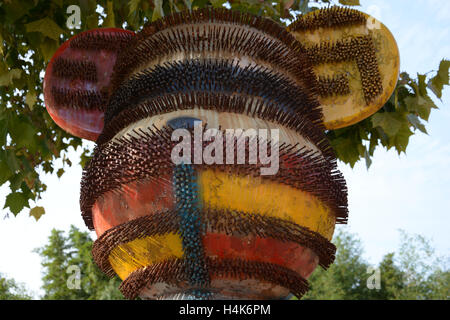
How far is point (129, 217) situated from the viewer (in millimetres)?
894

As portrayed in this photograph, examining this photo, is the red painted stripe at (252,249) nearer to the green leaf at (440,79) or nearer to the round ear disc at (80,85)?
the round ear disc at (80,85)

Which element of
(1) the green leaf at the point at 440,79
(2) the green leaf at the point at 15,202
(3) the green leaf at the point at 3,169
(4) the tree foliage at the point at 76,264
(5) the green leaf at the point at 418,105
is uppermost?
(4) the tree foliage at the point at 76,264

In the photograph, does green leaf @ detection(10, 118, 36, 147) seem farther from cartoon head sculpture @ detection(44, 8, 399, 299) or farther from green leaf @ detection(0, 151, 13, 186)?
cartoon head sculpture @ detection(44, 8, 399, 299)

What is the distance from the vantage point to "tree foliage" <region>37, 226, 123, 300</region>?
1738 centimetres

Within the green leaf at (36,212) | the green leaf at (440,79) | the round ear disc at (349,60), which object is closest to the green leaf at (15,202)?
the green leaf at (36,212)

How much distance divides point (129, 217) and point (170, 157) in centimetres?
15

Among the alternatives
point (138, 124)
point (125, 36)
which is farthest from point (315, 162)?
point (125, 36)

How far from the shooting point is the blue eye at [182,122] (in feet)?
2.83

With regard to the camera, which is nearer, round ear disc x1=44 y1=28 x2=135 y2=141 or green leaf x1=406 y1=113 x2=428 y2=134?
round ear disc x1=44 y1=28 x2=135 y2=141

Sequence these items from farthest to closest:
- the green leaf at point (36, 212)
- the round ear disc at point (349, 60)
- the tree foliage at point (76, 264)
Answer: the tree foliage at point (76, 264), the green leaf at point (36, 212), the round ear disc at point (349, 60)

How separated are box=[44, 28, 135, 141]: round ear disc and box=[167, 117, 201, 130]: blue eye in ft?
1.32

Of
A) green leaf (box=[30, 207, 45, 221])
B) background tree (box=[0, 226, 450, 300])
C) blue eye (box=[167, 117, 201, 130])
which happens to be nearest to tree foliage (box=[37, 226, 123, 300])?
background tree (box=[0, 226, 450, 300])

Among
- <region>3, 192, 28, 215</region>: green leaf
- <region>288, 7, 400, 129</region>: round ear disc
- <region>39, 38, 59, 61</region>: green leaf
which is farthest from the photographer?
<region>3, 192, 28, 215</region>: green leaf

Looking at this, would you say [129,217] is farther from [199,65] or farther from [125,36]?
[125,36]
